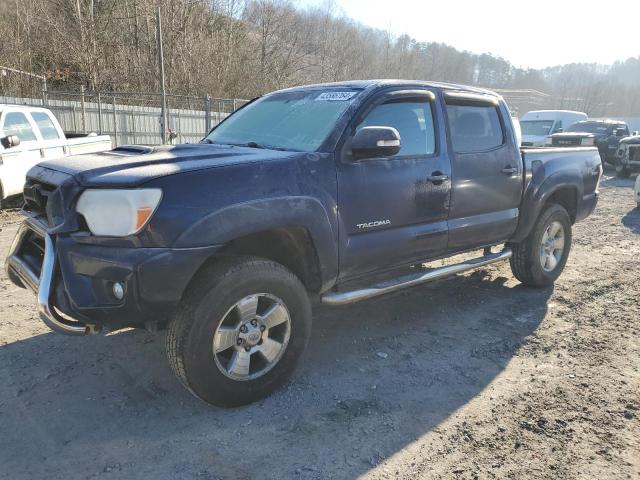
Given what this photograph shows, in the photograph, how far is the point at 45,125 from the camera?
29.5 ft

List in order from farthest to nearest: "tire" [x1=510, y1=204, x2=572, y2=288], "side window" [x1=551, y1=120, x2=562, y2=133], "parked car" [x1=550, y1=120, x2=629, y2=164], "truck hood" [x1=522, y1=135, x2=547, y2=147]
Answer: "side window" [x1=551, y1=120, x2=562, y2=133]
"parked car" [x1=550, y1=120, x2=629, y2=164]
"truck hood" [x1=522, y1=135, x2=547, y2=147]
"tire" [x1=510, y1=204, x2=572, y2=288]

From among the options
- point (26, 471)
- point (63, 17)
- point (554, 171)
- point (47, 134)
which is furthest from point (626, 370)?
point (63, 17)

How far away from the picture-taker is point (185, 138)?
18.9m

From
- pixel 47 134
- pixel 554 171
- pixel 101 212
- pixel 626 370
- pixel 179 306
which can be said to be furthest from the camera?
pixel 47 134

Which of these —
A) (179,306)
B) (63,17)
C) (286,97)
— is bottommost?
(179,306)

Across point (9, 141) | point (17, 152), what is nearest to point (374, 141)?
point (9, 141)

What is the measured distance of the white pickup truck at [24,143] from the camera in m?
8.06

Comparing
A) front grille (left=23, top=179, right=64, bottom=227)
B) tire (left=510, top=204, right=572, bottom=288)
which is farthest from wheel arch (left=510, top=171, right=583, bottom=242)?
front grille (left=23, top=179, right=64, bottom=227)

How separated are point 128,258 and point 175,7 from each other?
26548 millimetres

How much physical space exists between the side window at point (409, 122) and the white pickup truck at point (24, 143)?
6.25m

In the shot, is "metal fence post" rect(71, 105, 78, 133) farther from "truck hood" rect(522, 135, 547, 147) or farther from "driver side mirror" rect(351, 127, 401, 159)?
"driver side mirror" rect(351, 127, 401, 159)

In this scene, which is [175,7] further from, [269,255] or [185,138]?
[269,255]

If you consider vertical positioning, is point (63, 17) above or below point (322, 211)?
above

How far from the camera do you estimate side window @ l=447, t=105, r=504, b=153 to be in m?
4.14
